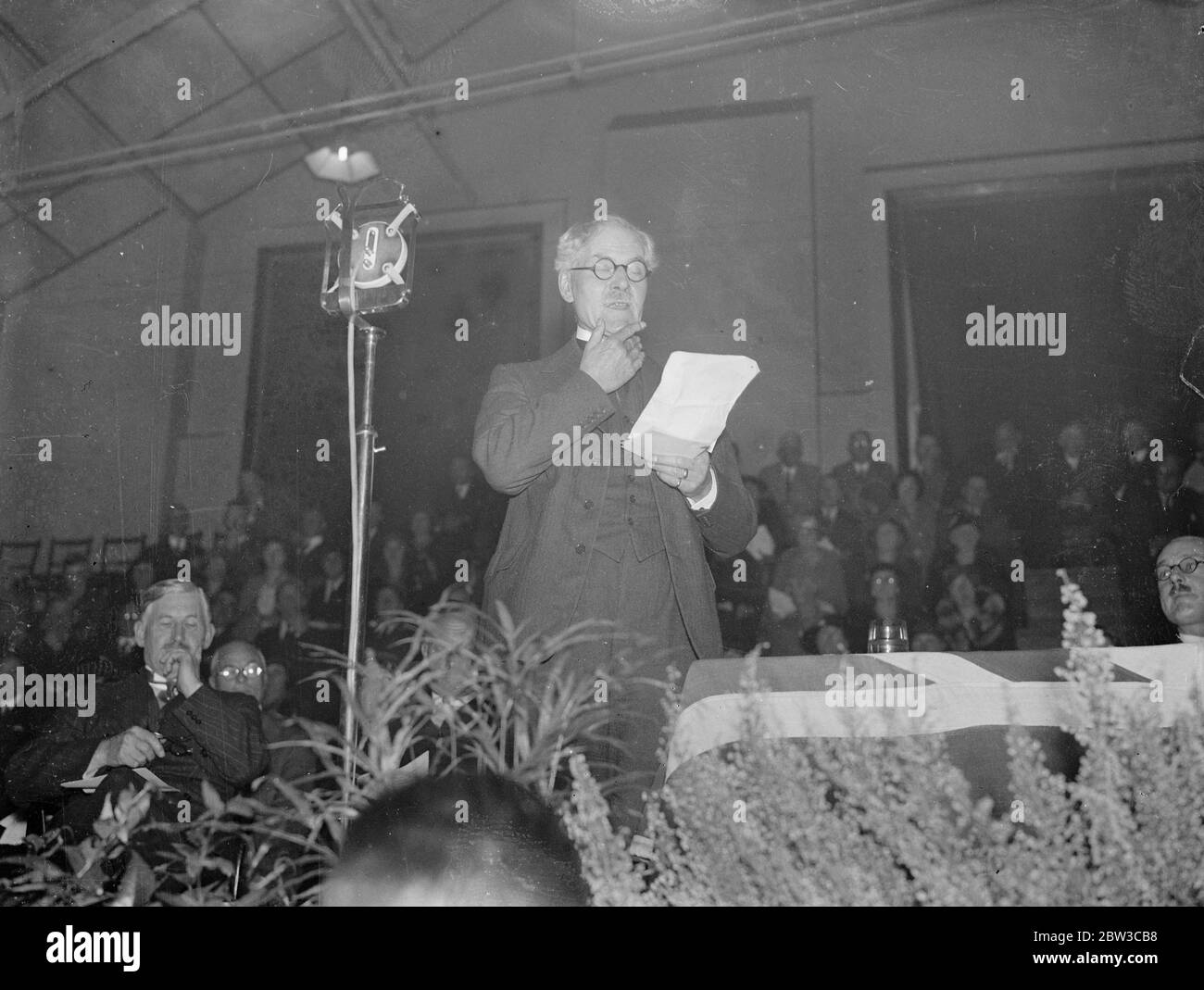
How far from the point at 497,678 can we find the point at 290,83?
2102mm

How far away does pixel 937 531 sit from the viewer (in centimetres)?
340

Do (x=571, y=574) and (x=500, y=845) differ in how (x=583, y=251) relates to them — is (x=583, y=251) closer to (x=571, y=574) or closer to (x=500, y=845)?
(x=571, y=574)

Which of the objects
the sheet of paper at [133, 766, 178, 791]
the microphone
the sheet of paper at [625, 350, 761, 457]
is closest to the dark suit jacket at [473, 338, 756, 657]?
the sheet of paper at [625, 350, 761, 457]

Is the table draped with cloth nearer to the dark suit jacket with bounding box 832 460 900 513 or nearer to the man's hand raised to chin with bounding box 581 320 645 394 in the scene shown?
the man's hand raised to chin with bounding box 581 320 645 394

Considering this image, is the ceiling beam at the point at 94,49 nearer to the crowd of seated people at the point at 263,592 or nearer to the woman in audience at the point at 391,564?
the crowd of seated people at the point at 263,592

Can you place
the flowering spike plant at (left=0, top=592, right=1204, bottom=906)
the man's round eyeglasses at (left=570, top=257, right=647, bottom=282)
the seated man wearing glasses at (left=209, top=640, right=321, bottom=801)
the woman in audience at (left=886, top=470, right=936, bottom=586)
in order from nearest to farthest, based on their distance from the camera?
1. the flowering spike plant at (left=0, top=592, right=1204, bottom=906)
2. the seated man wearing glasses at (left=209, top=640, right=321, bottom=801)
3. the man's round eyeglasses at (left=570, top=257, right=647, bottom=282)
4. the woman in audience at (left=886, top=470, right=936, bottom=586)

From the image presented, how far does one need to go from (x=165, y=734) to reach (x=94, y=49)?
209 centimetres

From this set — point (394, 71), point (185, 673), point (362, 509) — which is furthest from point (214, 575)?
point (394, 71)

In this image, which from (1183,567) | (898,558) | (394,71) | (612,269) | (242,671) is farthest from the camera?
(394,71)

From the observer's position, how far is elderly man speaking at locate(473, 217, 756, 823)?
110 inches

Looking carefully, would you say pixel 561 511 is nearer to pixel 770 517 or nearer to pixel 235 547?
pixel 770 517

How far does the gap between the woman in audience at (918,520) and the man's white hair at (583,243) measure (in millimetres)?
1026

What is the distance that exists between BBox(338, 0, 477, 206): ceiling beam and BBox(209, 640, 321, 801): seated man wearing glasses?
4.89 feet
